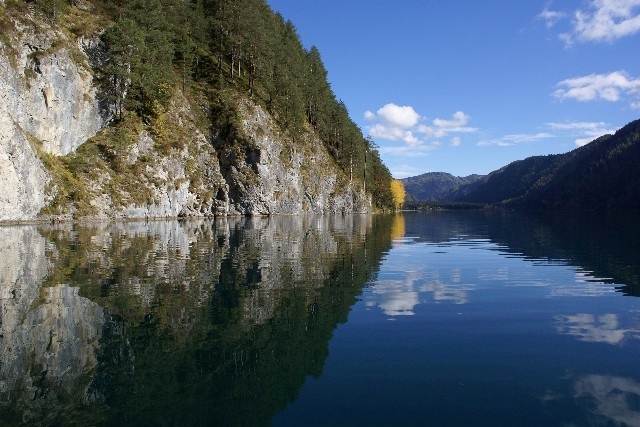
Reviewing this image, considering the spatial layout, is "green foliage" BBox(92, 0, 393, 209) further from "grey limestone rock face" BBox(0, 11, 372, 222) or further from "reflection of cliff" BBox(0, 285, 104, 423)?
"reflection of cliff" BBox(0, 285, 104, 423)

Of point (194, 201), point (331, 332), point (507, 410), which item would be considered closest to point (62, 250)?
point (331, 332)

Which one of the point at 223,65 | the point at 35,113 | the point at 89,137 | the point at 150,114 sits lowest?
the point at 89,137

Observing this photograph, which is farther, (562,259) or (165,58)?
(165,58)

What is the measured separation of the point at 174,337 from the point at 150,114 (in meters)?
64.7

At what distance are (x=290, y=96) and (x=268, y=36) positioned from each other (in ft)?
44.0

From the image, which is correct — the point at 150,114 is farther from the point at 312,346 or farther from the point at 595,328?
the point at 595,328

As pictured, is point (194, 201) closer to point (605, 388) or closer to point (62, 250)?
point (62, 250)

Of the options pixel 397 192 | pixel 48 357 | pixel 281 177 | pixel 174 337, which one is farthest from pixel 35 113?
pixel 397 192

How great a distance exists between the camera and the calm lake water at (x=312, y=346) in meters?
7.32

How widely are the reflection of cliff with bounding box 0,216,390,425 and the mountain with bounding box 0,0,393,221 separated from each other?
1436 inches

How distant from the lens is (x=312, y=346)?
34.4 feet

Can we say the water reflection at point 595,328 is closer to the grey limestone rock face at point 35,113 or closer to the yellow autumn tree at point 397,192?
the grey limestone rock face at point 35,113

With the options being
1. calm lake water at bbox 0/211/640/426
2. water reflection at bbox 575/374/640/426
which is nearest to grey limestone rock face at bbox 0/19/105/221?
calm lake water at bbox 0/211/640/426

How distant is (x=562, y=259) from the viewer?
26062 mm
